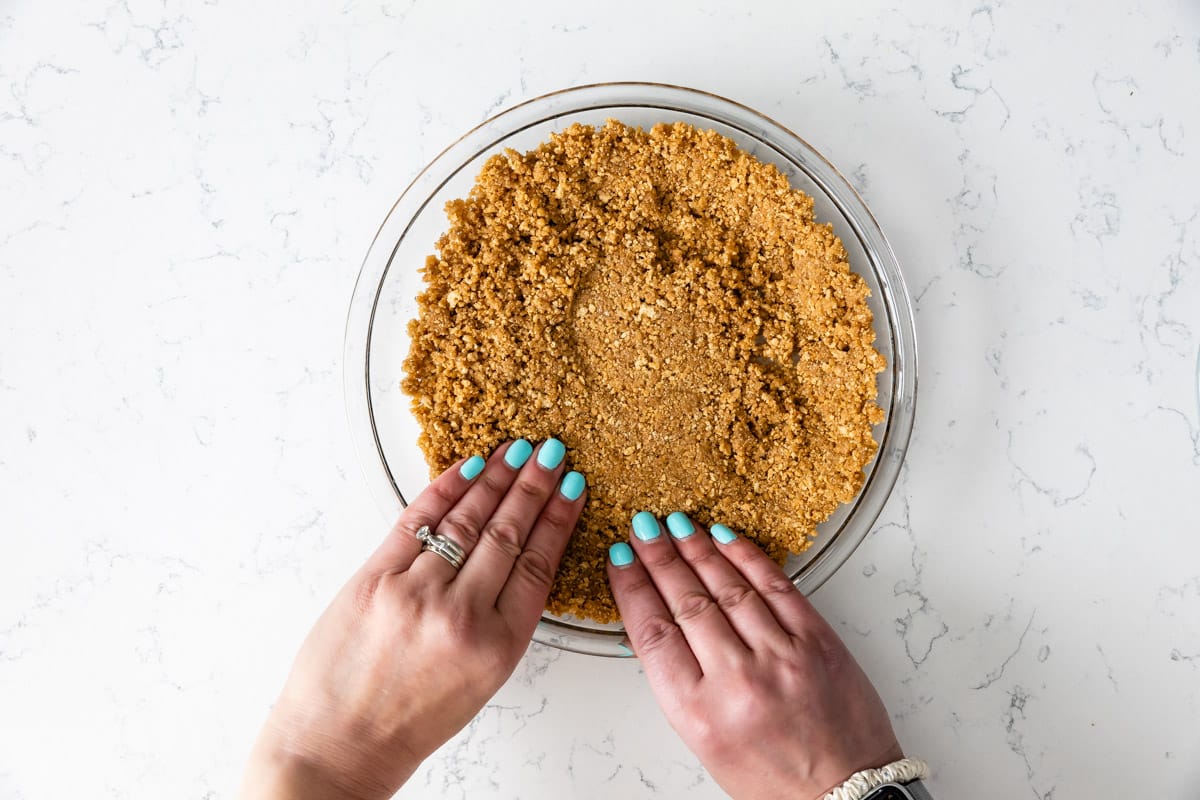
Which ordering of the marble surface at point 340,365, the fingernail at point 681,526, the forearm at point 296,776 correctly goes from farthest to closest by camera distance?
the marble surface at point 340,365, the fingernail at point 681,526, the forearm at point 296,776

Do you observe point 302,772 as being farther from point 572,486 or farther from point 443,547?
point 572,486

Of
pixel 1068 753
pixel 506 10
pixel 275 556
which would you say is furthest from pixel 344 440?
pixel 1068 753

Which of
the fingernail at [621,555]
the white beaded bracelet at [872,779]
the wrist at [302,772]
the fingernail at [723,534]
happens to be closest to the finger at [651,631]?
the fingernail at [621,555]

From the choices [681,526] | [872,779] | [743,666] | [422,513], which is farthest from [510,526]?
[872,779]

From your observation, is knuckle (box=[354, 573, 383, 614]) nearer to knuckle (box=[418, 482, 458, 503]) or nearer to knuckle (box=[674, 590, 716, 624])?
knuckle (box=[418, 482, 458, 503])

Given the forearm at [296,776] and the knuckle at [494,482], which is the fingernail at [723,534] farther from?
the forearm at [296,776]

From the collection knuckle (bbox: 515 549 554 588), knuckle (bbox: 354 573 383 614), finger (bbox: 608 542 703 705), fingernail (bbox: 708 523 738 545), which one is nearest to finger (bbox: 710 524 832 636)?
fingernail (bbox: 708 523 738 545)
